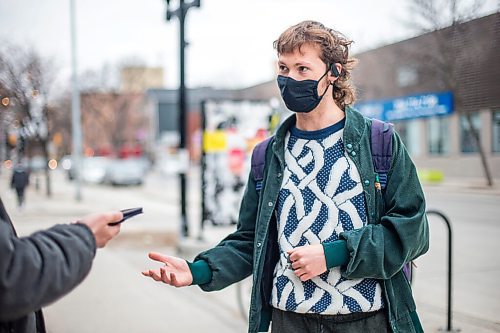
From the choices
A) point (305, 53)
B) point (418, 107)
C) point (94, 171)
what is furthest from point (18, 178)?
point (94, 171)

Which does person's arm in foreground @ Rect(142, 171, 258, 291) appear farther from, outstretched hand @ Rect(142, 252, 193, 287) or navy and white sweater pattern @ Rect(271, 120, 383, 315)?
navy and white sweater pattern @ Rect(271, 120, 383, 315)

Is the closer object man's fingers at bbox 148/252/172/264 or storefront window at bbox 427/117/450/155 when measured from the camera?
man's fingers at bbox 148/252/172/264

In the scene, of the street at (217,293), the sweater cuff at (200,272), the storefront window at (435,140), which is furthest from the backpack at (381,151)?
the storefront window at (435,140)

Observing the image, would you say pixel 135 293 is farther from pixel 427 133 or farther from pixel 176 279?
pixel 427 133

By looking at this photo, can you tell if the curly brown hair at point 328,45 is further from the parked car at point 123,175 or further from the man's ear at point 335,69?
the parked car at point 123,175

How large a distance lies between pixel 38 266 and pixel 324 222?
35.9 inches

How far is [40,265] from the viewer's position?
128 cm

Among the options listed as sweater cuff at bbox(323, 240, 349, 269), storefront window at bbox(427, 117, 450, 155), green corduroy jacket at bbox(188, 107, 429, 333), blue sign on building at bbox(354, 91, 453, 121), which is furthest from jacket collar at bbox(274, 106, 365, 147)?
storefront window at bbox(427, 117, 450, 155)

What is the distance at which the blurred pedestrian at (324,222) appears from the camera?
1765mm

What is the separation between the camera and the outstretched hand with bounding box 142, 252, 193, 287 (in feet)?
6.18


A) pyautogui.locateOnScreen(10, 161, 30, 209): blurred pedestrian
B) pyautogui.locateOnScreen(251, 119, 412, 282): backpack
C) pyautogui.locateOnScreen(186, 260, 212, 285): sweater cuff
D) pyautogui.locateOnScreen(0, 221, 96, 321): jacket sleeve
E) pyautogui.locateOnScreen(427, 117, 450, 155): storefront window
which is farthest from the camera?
pyautogui.locateOnScreen(427, 117, 450, 155): storefront window

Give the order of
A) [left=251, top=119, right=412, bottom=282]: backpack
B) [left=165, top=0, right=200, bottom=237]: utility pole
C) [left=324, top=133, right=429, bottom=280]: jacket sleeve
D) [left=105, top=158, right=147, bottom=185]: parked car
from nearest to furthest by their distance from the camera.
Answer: [left=324, top=133, right=429, bottom=280]: jacket sleeve < [left=251, top=119, right=412, bottom=282]: backpack < [left=165, top=0, right=200, bottom=237]: utility pole < [left=105, top=158, right=147, bottom=185]: parked car

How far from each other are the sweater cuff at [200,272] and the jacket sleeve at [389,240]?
47 cm

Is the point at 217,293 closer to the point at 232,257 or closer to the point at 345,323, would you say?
the point at 232,257
